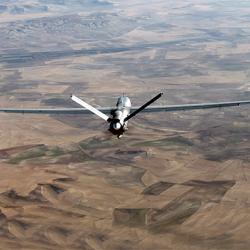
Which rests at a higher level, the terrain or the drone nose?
the drone nose

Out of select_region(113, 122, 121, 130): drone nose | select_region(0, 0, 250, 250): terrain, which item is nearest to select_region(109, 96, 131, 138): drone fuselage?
select_region(113, 122, 121, 130): drone nose

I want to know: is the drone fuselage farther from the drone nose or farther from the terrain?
the terrain

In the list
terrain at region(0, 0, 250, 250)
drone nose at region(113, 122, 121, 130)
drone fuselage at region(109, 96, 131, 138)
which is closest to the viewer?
drone nose at region(113, 122, 121, 130)

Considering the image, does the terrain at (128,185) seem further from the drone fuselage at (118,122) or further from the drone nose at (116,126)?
the drone nose at (116,126)

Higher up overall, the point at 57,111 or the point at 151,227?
the point at 57,111

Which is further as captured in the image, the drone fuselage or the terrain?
the terrain

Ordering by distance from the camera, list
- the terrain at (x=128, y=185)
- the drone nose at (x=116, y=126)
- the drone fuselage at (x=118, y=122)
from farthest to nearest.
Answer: the terrain at (x=128, y=185) → the drone fuselage at (x=118, y=122) → the drone nose at (x=116, y=126)

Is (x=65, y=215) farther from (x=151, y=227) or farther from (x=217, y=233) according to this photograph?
Answer: (x=217, y=233)

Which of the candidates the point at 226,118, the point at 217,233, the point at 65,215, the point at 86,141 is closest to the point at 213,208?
the point at 217,233

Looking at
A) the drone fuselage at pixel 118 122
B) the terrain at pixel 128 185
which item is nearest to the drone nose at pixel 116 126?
the drone fuselage at pixel 118 122

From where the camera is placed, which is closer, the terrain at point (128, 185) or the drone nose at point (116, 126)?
the drone nose at point (116, 126)

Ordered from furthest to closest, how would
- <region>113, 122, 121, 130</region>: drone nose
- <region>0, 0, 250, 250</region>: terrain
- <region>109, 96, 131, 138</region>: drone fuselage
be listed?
<region>0, 0, 250, 250</region>: terrain, <region>109, 96, 131, 138</region>: drone fuselage, <region>113, 122, 121, 130</region>: drone nose
